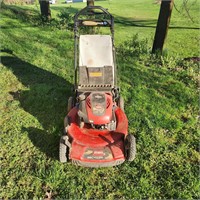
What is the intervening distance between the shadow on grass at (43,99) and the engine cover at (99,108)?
3.10ft

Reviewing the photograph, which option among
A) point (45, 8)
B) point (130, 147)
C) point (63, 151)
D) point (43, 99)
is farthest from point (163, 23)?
point (45, 8)

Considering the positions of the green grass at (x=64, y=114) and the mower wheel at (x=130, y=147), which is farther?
the mower wheel at (x=130, y=147)

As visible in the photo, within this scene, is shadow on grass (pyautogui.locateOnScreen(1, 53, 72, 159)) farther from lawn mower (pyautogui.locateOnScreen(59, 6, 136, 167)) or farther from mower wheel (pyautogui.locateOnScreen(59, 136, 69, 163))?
lawn mower (pyautogui.locateOnScreen(59, 6, 136, 167))

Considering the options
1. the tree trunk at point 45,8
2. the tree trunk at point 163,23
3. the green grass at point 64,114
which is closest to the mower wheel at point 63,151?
the green grass at point 64,114

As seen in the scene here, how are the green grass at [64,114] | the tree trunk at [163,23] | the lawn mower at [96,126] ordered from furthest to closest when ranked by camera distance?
the tree trunk at [163,23], the lawn mower at [96,126], the green grass at [64,114]

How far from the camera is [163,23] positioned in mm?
8016

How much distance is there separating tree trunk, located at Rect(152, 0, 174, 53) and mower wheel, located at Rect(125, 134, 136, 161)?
475 centimetres

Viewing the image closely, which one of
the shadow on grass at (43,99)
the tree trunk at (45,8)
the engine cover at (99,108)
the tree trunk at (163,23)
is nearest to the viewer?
the engine cover at (99,108)

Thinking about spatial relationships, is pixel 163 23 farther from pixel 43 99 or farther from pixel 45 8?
pixel 45 8

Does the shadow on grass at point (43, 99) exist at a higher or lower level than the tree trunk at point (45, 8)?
lower

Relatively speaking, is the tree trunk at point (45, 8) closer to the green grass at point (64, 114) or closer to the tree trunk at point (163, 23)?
the green grass at point (64, 114)

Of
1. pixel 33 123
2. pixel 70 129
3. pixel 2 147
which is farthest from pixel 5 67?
pixel 70 129

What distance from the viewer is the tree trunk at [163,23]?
7.75 metres

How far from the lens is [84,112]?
4.43 meters
